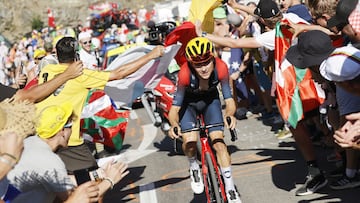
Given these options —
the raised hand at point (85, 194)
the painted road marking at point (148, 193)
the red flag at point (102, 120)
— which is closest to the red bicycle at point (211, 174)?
the painted road marking at point (148, 193)

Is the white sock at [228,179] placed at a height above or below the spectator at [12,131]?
below

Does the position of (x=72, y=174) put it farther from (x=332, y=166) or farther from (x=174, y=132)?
(x=332, y=166)

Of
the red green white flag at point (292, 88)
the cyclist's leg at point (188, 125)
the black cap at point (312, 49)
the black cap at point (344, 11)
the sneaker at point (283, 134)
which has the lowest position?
the sneaker at point (283, 134)

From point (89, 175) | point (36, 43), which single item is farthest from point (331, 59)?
point (36, 43)

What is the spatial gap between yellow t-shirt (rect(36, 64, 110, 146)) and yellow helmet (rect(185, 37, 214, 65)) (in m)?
0.96

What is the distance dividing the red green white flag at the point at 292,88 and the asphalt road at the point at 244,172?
89 centimetres

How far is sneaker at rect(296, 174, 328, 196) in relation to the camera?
284 inches

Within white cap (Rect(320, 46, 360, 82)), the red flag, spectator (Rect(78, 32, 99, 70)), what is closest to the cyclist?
white cap (Rect(320, 46, 360, 82))

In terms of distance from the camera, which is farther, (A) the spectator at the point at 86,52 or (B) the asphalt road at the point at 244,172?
(A) the spectator at the point at 86,52

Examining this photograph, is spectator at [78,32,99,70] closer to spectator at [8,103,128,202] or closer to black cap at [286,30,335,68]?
black cap at [286,30,335,68]

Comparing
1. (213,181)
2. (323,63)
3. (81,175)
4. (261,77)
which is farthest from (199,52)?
(261,77)

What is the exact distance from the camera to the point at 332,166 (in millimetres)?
8125

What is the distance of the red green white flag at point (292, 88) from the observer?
7.47 meters

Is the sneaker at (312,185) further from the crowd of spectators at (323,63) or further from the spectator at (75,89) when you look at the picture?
the spectator at (75,89)
